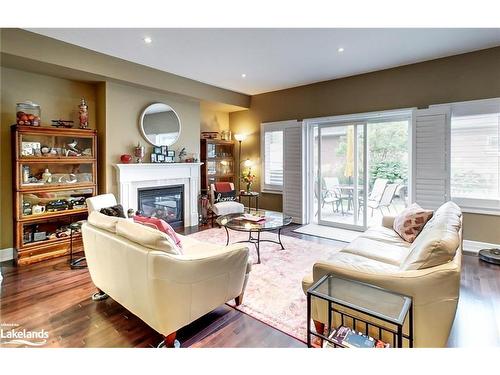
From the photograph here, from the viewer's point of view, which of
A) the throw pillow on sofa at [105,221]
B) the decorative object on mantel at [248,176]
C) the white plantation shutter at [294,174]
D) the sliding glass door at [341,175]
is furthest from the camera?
the decorative object on mantel at [248,176]

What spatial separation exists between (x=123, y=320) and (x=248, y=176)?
179 inches

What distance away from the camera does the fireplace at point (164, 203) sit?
16.0ft

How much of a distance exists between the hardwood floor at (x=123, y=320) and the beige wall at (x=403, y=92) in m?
2.10

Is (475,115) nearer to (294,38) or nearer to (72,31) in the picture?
(294,38)

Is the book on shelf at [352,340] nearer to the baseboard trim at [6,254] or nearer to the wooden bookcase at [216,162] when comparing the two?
the baseboard trim at [6,254]

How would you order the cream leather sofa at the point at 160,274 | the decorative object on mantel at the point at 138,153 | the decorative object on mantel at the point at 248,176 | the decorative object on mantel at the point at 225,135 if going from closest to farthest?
the cream leather sofa at the point at 160,274, the decorative object on mantel at the point at 138,153, the decorative object on mantel at the point at 248,176, the decorative object on mantel at the point at 225,135

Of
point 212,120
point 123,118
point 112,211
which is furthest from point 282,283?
point 212,120

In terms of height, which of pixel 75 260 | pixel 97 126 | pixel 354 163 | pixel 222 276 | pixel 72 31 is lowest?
pixel 75 260

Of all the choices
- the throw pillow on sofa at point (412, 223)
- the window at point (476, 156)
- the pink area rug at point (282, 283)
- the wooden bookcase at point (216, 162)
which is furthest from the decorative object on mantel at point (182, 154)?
the window at point (476, 156)

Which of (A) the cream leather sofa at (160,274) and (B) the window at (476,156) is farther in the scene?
(B) the window at (476,156)

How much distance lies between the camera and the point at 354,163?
16.7ft
